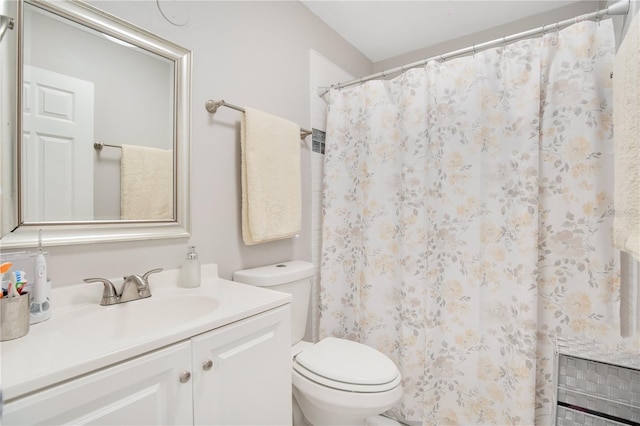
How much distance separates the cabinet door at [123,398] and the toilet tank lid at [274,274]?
61cm

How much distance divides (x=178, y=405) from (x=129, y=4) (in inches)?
52.3

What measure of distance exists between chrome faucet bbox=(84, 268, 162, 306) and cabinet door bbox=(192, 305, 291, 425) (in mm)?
397

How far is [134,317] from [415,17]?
2266mm

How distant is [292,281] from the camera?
149cm

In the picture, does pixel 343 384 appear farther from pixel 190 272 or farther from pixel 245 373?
pixel 190 272

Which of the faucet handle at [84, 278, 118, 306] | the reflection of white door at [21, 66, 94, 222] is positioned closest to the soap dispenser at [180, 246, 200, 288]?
the faucet handle at [84, 278, 118, 306]

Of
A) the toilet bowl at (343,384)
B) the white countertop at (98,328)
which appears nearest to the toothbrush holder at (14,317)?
the white countertop at (98,328)

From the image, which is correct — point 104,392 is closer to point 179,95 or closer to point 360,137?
point 179,95

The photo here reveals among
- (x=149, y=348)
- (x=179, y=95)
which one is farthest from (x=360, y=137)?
(x=149, y=348)

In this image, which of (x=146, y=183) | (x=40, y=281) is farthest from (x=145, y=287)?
(x=146, y=183)

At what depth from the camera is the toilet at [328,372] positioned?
119 cm

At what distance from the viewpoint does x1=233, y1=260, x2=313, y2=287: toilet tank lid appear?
53.6 inches

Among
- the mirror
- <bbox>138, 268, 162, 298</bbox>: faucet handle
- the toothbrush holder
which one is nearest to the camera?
the toothbrush holder

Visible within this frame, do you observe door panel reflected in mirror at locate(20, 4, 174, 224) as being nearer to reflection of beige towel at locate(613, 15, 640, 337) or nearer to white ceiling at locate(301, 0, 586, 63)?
white ceiling at locate(301, 0, 586, 63)
